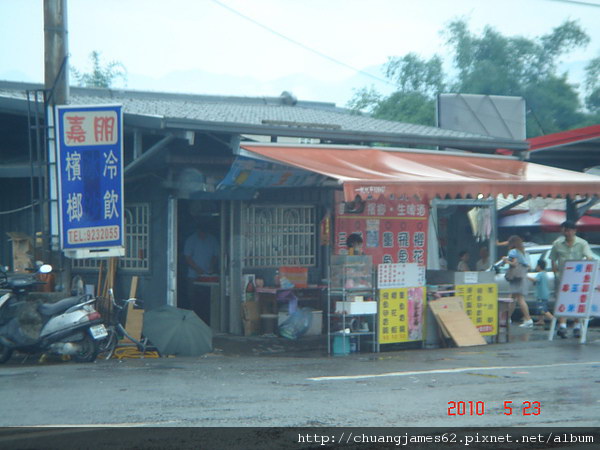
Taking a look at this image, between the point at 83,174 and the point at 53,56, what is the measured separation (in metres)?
1.62

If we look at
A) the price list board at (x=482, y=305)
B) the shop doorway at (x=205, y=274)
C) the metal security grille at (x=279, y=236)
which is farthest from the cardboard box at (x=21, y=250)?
the price list board at (x=482, y=305)

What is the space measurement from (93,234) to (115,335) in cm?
144

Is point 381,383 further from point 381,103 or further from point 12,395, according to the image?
point 381,103

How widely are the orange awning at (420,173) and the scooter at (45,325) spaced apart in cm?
331

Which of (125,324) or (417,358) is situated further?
(125,324)

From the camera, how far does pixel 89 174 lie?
446 inches

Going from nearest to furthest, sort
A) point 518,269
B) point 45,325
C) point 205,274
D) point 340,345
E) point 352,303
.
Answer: point 45,325, point 352,303, point 340,345, point 205,274, point 518,269

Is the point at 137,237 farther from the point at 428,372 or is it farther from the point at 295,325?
the point at 428,372

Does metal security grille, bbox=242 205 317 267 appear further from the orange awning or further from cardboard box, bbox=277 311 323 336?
the orange awning

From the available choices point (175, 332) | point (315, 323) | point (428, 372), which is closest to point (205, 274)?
point (315, 323)

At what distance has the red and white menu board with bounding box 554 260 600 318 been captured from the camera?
12812mm

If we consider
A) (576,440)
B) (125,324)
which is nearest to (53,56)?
(125,324)

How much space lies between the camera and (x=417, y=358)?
1151cm

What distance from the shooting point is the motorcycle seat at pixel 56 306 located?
35.6ft
